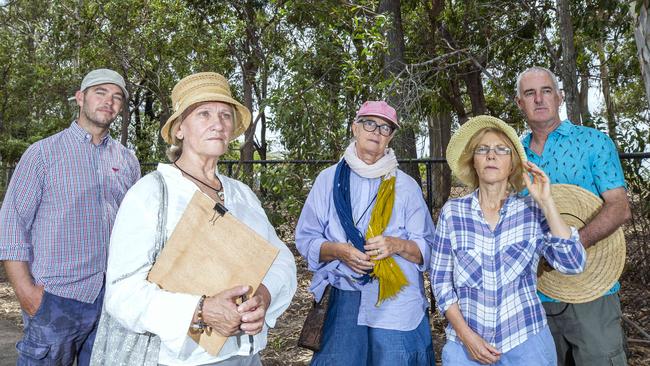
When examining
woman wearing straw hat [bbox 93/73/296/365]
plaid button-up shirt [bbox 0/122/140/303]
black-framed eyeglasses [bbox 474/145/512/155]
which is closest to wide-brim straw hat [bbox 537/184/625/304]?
black-framed eyeglasses [bbox 474/145/512/155]

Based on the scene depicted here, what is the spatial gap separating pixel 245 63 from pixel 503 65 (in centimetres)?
473

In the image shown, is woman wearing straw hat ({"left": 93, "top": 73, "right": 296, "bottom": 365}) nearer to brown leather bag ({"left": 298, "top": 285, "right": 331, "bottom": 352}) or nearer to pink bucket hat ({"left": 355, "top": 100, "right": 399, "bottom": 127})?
brown leather bag ({"left": 298, "top": 285, "right": 331, "bottom": 352})

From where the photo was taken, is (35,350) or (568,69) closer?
(35,350)

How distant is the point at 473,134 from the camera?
2.92 m

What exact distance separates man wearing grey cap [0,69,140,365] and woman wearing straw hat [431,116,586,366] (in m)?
1.77

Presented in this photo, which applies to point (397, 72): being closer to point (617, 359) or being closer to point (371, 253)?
point (371, 253)

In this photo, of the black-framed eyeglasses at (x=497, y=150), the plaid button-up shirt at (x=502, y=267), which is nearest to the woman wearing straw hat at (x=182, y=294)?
the plaid button-up shirt at (x=502, y=267)

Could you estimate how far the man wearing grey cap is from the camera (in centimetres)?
295

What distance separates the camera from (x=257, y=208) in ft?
8.29

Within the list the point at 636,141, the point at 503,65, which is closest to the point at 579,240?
the point at 636,141

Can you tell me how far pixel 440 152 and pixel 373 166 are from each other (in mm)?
16839

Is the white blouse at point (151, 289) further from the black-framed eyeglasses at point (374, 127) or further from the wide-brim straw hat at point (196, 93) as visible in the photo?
the black-framed eyeglasses at point (374, 127)

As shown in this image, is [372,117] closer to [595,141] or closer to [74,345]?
[595,141]

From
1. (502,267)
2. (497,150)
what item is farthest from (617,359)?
(497,150)
